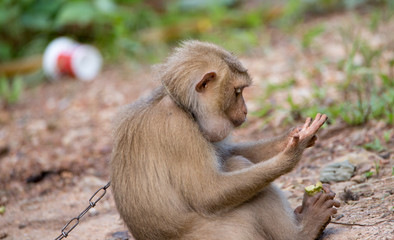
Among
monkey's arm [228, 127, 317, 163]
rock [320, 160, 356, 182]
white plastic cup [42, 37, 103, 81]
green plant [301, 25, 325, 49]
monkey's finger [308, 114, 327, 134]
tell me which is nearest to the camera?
monkey's finger [308, 114, 327, 134]

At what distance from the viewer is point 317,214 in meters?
4.09

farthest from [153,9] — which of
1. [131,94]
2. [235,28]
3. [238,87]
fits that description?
[238,87]

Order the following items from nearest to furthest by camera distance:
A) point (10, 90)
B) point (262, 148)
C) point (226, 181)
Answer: point (226, 181) < point (262, 148) < point (10, 90)

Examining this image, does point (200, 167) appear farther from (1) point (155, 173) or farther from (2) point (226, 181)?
(1) point (155, 173)

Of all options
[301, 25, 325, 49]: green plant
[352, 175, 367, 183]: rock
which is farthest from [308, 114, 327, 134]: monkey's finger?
[301, 25, 325, 49]: green plant

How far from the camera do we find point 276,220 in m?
3.95

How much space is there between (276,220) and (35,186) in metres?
3.50

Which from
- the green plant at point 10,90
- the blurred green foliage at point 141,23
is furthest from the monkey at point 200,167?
the green plant at point 10,90

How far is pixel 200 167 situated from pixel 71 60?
657 centimetres

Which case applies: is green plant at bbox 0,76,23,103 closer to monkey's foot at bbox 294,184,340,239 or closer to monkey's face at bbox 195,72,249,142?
monkey's face at bbox 195,72,249,142

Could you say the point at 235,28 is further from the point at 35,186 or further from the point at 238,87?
the point at 238,87

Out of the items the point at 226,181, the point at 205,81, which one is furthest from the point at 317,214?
the point at 205,81

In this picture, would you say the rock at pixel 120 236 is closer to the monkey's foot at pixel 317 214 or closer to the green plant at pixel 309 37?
the monkey's foot at pixel 317 214

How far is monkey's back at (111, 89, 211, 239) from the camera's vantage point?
378 centimetres
